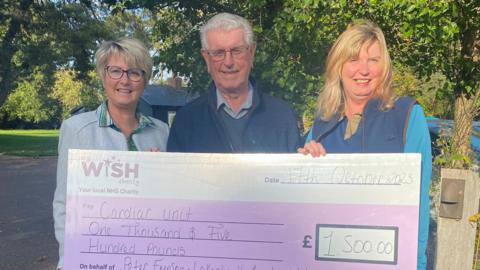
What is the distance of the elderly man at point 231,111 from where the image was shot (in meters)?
2.62

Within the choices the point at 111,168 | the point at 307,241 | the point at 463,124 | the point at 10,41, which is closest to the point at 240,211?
the point at 307,241

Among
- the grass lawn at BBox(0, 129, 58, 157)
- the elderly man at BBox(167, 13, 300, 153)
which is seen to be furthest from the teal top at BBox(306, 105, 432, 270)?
the grass lawn at BBox(0, 129, 58, 157)

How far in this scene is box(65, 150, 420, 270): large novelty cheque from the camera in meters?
2.14

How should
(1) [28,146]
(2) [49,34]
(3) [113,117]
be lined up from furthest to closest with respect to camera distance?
(1) [28,146] < (2) [49,34] < (3) [113,117]

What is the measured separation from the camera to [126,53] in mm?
2586

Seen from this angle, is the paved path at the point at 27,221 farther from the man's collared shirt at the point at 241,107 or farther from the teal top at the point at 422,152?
the teal top at the point at 422,152

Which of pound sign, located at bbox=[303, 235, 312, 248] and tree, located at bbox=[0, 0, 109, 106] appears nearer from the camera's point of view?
pound sign, located at bbox=[303, 235, 312, 248]

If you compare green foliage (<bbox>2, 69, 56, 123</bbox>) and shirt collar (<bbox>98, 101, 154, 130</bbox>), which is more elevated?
green foliage (<bbox>2, 69, 56, 123</bbox>)

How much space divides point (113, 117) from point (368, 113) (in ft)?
4.29

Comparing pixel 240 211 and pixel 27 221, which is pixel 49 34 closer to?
pixel 27 221

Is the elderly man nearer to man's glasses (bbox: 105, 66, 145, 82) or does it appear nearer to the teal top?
man's glasses (bbox: 105, 66, 145, 82)

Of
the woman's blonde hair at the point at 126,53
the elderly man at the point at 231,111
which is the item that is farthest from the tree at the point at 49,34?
the elderly man at the point at 231,111

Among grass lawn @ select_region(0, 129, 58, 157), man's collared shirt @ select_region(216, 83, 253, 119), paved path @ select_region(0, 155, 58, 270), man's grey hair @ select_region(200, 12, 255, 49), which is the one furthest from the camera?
grass lawn @ select_region(0, 129, 58, 157)

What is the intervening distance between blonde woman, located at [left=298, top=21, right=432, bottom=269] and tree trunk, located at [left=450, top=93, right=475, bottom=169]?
3.18 metres
